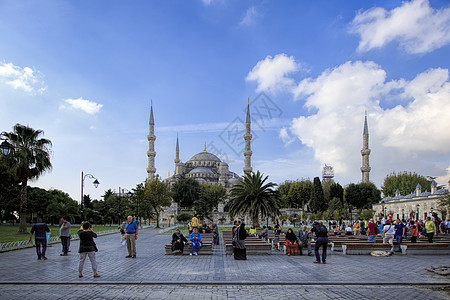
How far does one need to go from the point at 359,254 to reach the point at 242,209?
52.7ft

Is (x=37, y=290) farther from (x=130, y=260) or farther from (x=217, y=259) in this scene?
(x=217, y=259)

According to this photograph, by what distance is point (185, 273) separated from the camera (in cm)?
878

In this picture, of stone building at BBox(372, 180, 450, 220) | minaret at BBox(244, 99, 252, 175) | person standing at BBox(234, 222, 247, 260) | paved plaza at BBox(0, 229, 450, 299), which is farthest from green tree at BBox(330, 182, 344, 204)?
person standing at BBox(234, 222, 247, 260)

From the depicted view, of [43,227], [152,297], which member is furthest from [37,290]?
[43,227]

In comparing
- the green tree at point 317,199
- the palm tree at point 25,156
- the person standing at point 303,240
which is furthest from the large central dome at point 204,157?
the person standing at point 303,240

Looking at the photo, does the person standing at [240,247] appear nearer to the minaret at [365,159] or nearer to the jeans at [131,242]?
the jeans at [131,242]

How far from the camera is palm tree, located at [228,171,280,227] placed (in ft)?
91.2

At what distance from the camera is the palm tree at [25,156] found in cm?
2364

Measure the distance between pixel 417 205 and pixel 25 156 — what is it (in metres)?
41.7

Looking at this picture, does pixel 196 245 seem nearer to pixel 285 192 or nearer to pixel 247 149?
pixel 247 149

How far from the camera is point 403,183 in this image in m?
65.4

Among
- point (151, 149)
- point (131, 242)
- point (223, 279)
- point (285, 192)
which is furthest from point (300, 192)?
point (223, 279)

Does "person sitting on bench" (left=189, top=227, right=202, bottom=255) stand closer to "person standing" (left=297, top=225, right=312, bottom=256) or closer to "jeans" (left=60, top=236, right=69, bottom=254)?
"person standing" (left=297, top=225, right=312, bottom=256)

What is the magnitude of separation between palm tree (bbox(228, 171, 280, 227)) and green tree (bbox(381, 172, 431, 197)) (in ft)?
151
